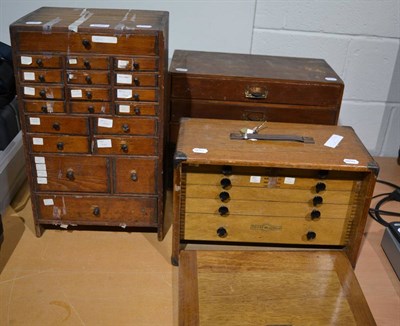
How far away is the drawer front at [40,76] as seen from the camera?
174 centimetres

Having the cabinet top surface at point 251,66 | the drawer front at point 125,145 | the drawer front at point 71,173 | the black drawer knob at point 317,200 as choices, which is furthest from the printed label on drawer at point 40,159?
the black drawer knob at point 317,200

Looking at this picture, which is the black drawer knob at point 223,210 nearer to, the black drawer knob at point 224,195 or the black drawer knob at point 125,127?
the black drawer knob at point 224,195

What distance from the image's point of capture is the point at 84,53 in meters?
1.72

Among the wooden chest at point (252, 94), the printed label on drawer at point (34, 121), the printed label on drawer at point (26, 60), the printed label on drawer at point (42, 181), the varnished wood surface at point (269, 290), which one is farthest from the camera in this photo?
the wooden chest at point (252, 94)

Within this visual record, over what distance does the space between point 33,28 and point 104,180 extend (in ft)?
2.07

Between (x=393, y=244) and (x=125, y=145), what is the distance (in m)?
1.16

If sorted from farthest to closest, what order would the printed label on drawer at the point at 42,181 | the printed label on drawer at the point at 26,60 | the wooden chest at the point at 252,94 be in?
1. the wooden chest at the point at 252,94
2. the printed label on drawer at the point at 42,181
3. the printed label on drawer at the point at 26,60

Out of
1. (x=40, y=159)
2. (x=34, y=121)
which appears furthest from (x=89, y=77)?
(x=40, y=159)

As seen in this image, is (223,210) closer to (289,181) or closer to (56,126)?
(289,181)

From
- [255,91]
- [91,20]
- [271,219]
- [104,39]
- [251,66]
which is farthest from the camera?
[251,66]

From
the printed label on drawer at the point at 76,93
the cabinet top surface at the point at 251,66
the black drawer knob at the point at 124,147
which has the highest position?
the printed label on drawer at the point at 76,93

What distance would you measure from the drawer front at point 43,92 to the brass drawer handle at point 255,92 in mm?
809

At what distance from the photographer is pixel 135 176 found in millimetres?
1929

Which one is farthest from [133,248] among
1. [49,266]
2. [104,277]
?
[49,266]
